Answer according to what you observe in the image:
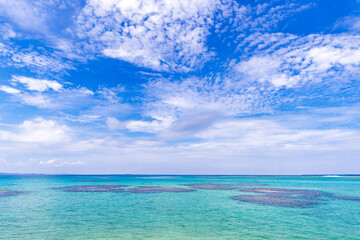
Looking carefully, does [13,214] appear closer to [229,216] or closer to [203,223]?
[203,223]

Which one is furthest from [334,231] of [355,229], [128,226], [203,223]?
[128,226]

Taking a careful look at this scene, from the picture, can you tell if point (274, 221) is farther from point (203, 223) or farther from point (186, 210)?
point (186, 210)

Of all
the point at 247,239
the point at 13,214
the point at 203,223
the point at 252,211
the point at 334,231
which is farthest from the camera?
the point at 252,211

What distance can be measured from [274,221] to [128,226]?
16034 mm

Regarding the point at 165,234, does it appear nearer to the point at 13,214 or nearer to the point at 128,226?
the point at 128,226

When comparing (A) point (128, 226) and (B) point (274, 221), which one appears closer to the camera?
(A) point (128, 226)

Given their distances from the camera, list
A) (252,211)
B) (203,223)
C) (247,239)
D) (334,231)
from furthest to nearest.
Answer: (252,211) < (203,223) < (334,231) < (247,239)

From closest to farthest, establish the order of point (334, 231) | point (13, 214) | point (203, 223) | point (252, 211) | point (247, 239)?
point (247, 239), point (334, 231), point (203, 223), point (13, 214), point (252, 211)

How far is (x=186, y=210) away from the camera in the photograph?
3012cm

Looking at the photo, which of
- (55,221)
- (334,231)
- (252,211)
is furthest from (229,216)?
(55,221)

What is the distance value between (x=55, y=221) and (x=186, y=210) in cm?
1597

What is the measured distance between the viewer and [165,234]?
752 inches

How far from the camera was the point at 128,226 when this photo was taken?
70.8 feet

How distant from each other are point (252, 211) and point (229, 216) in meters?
4.99
